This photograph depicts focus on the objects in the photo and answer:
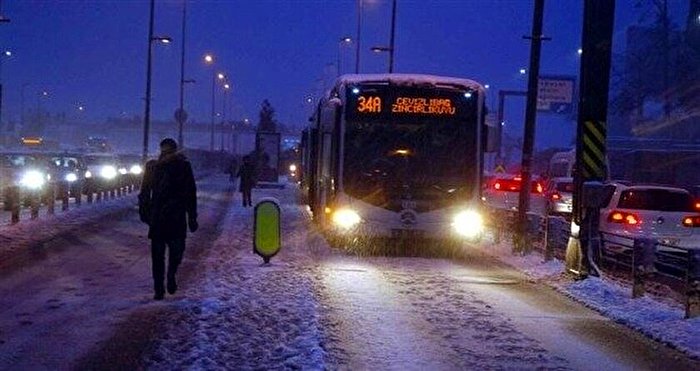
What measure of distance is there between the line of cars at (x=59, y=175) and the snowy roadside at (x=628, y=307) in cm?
1484

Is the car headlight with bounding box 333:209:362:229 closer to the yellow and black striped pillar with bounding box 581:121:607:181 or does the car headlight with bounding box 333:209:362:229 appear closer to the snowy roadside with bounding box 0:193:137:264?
the yellow and black striped pillar with bounding box 581:121:607:181

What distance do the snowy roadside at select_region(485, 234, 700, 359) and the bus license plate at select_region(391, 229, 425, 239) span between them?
6.78 feet

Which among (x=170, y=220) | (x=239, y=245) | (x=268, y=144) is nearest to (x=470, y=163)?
(x=239, y=245)

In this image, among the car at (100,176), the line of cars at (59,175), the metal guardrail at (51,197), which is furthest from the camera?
the car at (100,176)

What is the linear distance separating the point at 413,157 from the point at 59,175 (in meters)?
29.1

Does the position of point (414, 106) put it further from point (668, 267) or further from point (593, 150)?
point (668, 267)

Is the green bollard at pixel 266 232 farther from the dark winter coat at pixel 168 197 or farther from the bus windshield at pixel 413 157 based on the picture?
the dark winter coat at pixel 168 197

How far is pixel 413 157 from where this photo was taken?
2100cm

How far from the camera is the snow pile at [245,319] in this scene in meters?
9.27

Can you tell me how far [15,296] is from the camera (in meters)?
13.1

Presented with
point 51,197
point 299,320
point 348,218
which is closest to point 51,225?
point 51,197

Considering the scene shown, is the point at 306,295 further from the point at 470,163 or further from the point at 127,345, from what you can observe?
the point at 470,163

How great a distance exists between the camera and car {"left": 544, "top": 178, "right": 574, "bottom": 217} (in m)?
32.5

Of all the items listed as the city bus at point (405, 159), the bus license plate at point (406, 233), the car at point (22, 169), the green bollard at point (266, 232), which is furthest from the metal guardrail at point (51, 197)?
the green bollard at point (266, 232)
